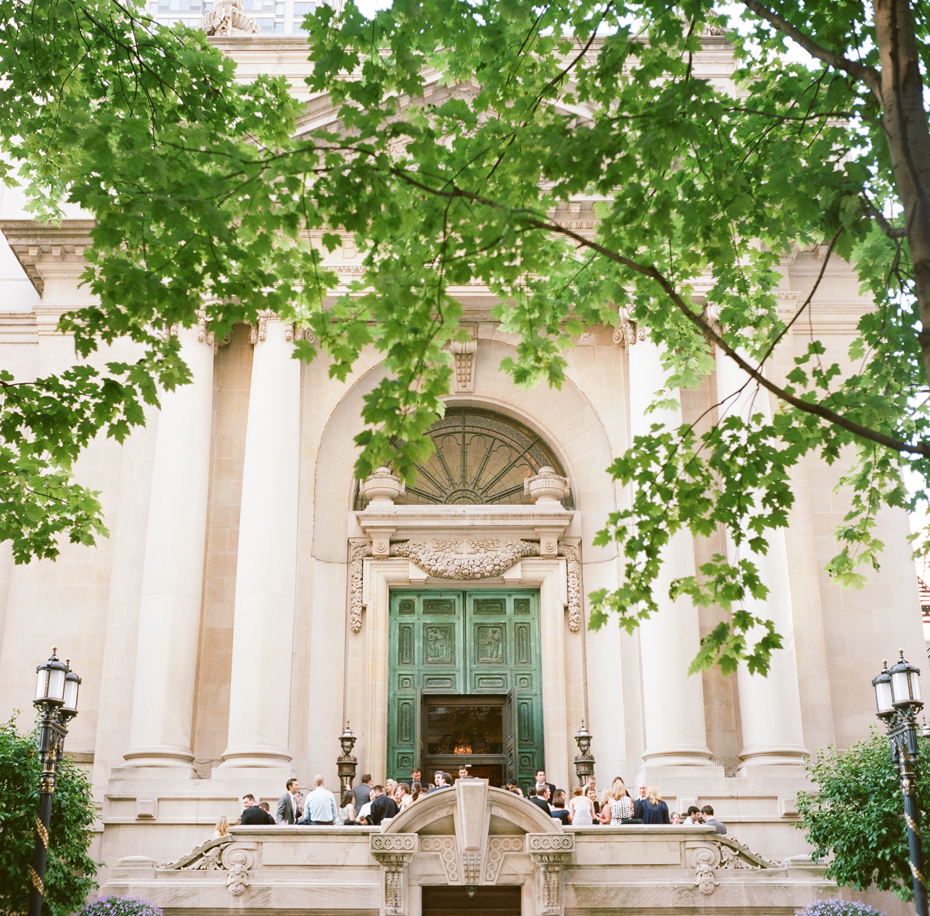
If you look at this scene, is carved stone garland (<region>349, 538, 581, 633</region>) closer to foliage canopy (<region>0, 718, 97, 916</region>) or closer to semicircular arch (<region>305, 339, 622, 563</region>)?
semicircular arch (<region>305, 339, 622, 563</region>)

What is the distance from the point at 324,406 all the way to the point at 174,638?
247 inches

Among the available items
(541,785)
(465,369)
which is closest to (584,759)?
(541,785)

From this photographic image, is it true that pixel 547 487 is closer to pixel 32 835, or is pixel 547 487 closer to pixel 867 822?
pixel 867 822

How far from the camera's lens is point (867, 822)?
16.1 m

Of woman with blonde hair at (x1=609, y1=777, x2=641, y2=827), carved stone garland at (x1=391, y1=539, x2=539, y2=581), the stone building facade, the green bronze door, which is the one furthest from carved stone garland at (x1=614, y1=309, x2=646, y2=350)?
woman with blonde hair at (x1=609, y1=777, x2=641, y2=827)

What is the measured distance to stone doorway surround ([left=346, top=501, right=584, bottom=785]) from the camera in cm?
2406

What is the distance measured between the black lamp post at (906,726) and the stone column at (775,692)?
5.86 metres

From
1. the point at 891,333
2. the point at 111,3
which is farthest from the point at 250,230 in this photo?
the point at 891,333

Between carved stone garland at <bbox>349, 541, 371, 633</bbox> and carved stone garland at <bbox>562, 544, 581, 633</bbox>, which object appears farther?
carved stone garland at <bbox>562, 544, 581, 633</bbox>

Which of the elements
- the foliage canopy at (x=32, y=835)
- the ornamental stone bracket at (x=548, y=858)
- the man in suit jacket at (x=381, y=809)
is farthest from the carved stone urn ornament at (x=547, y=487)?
the foliage canopy at (x=32, y=835)

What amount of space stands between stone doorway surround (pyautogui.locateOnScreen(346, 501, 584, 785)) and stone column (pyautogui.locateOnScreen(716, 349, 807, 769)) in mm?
3693

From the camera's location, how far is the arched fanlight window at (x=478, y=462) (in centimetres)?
2559

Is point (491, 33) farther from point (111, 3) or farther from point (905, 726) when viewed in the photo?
point (905, 726)

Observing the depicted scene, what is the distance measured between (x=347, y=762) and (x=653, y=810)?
630cm
